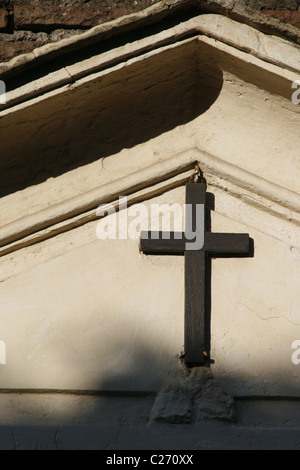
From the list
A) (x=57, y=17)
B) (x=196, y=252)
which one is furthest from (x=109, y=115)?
(x=196, y=252)

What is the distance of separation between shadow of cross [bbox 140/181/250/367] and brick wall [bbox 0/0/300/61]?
0.80 m

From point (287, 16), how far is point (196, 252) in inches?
43.0

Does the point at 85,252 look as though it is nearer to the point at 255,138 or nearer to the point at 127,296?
the point at 127,296

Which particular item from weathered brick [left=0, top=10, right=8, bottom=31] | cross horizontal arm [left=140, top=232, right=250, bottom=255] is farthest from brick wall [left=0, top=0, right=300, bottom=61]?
cross horizontal arm [left=140, top=232, right=250, bottom=255]

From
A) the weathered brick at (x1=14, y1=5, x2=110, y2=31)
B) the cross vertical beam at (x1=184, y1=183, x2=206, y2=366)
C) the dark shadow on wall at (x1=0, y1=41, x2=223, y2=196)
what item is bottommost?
the cross vertical beam at (x1=184, y1=183, x2=206, y2=366)

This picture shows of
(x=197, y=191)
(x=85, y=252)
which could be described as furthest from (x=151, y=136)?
(x=85, y=252)

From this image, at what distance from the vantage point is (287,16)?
3.18m

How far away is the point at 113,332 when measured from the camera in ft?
9.39

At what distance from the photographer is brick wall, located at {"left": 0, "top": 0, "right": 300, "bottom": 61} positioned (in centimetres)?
310

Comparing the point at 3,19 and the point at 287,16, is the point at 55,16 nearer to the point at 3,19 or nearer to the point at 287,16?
the point at 3,19

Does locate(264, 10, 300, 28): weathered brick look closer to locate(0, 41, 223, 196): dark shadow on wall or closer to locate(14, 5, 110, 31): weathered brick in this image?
locate(0, 41, 223, 196): dark shadow on wall

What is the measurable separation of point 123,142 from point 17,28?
0.65 metres

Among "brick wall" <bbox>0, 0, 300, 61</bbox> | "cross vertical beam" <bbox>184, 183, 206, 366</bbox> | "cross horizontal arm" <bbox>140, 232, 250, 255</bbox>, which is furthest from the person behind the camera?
"brick wall" <bbox>0, 0, 300, 61</bbox>
